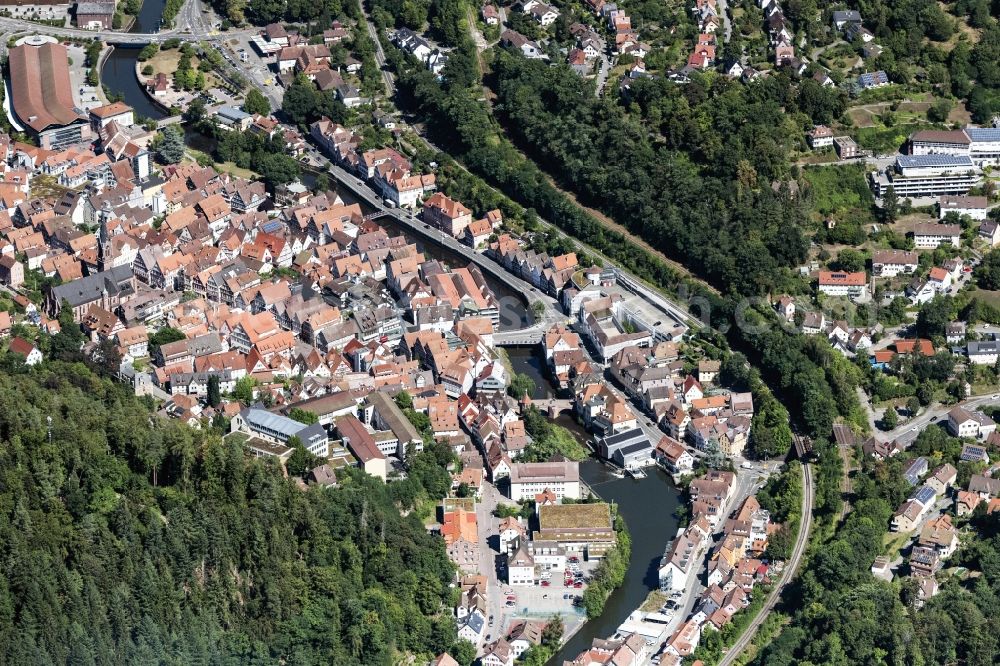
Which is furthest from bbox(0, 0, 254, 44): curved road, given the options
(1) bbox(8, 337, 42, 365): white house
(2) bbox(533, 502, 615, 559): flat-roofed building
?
(2) bbox(533, 502, 615, 559): flat-roofed building

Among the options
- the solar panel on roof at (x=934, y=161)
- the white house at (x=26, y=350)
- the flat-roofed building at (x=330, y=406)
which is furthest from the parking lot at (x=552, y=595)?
the solar panel on roof at (x=934, y=161)

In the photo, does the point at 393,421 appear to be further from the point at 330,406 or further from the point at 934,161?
the point at 934,161

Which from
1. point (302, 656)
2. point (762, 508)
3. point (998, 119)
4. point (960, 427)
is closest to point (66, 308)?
point (302, 656)

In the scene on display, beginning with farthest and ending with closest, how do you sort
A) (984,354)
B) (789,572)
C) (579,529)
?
(984,354) < (579,529) < (789,572)

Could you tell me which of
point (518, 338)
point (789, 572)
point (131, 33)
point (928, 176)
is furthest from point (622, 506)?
point (131, 33)

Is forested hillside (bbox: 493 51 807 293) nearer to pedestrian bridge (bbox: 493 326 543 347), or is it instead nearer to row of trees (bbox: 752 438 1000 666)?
pedestrian bridge (bbox: 493 326 543 347)

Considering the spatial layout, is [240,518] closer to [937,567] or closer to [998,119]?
[937,567]
